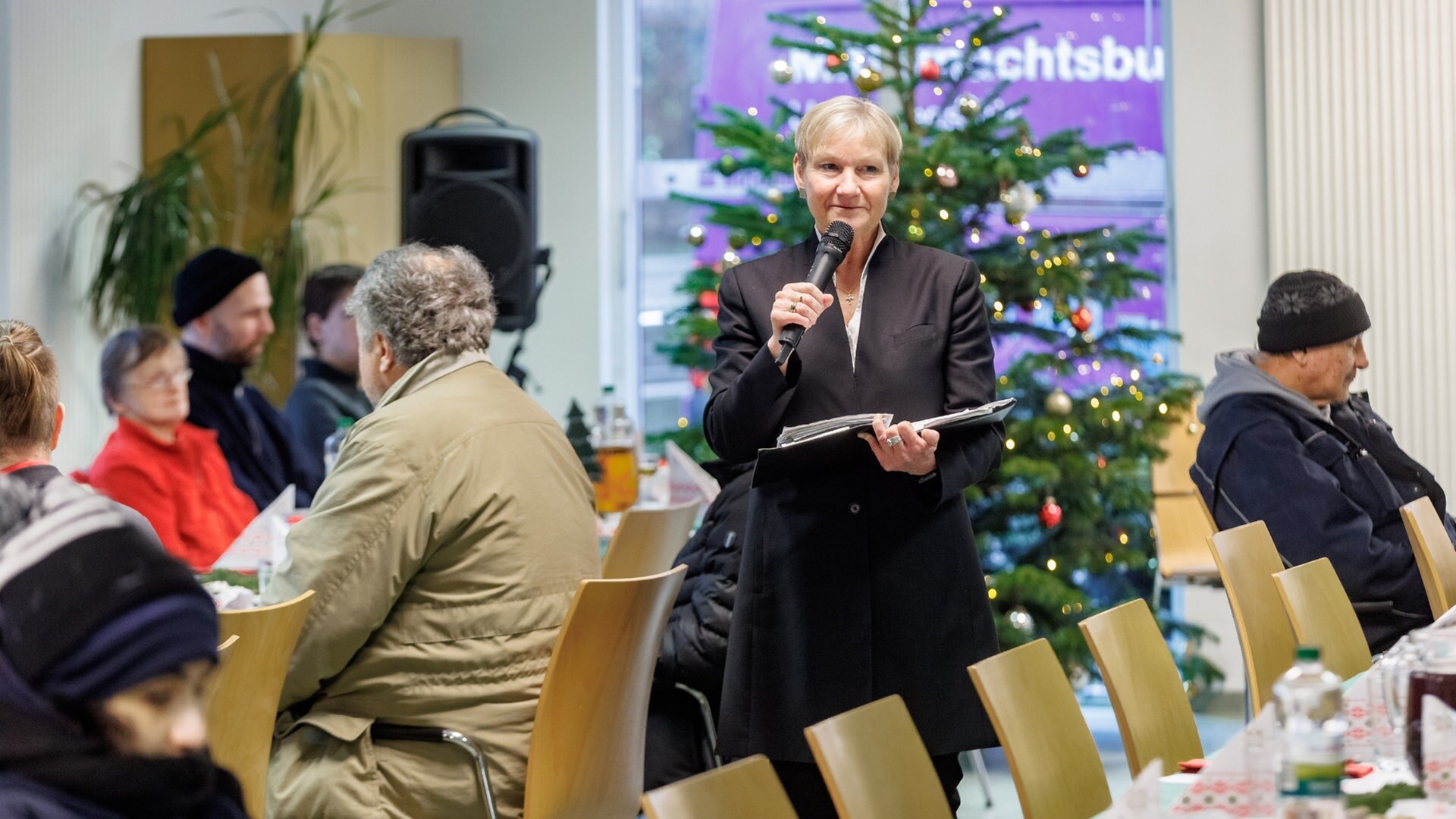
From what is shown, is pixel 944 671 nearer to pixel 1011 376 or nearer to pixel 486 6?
pixel 1011 376

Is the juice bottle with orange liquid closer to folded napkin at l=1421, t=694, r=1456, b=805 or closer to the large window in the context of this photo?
the large window

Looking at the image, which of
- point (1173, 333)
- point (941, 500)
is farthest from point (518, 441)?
point (1173, 333)

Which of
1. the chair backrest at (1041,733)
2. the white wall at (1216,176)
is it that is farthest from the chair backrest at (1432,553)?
the white wall at (1216,176)

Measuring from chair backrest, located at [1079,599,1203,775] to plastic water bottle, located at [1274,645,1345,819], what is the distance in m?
0.60

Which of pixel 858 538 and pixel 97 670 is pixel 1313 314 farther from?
pixel 97 670

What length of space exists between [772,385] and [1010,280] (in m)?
3.04

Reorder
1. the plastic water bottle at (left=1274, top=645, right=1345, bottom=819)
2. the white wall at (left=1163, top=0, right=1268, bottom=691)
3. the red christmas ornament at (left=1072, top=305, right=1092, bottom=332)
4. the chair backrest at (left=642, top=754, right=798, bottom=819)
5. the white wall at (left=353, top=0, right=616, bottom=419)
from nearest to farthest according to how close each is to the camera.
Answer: the chair backrest at (left=642, top=754, right=798, bottom=819)
the plastic water bottle at (left=1274, top=645, right=1345, bottom=819)
the red christmas ornament at (left=1072, top=305, right=1092, bottom=332)
the white wall at (left=1163, top=0, right=1268, bottom=691)
the white wall at (left=353, top=0, right=616, bottom=419)

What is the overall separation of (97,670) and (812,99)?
5.86 m

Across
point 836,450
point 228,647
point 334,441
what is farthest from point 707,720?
point 228,647

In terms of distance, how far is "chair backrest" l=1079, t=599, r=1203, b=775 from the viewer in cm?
216

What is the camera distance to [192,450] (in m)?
4.42

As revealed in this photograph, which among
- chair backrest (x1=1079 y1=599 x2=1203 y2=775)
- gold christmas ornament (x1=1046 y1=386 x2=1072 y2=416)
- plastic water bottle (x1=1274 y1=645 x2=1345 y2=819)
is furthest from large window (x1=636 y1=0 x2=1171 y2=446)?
plastic water bottle (x1=1274 y1=645 x2=1345 y2=819)

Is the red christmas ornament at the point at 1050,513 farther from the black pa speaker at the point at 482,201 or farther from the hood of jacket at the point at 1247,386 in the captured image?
the black pa speaker at the point at 482,201

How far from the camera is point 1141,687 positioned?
7.43 ft
